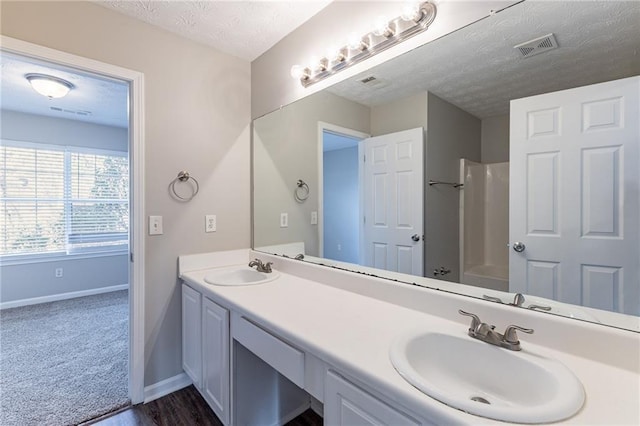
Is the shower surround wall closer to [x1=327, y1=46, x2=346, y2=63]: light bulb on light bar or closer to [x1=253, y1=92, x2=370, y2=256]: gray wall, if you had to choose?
[x1=253, y1=92, x2=370, y2=256]: gray wall

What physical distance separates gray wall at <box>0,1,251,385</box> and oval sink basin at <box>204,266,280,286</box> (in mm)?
216

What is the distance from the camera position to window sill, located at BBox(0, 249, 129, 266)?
137 inches

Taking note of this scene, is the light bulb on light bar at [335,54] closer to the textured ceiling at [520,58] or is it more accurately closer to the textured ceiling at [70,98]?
the textured ceiling at [520,58]

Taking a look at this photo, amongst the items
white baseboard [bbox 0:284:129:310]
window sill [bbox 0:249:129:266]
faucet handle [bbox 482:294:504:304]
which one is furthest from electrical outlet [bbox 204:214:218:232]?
white baseboard [bbox 0:284:129:310]

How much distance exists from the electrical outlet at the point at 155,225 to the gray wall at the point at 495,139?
6.05 feet

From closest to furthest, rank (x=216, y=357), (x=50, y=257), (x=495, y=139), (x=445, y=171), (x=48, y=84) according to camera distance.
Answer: (x=495, y=139) < (x=445, y=171) < (x=216, y=357) < (x=48, y=84) < (x=50, y=257)

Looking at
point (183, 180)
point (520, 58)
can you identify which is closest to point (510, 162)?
point (520, 58)

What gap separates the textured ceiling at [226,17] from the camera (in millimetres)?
1618

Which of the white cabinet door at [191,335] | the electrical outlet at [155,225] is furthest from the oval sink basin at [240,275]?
the electrical outlet at [155,225]

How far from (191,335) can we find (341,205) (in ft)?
4.11

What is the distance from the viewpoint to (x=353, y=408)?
82 centimetres

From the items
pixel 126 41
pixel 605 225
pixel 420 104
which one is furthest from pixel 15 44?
pixel 605 225

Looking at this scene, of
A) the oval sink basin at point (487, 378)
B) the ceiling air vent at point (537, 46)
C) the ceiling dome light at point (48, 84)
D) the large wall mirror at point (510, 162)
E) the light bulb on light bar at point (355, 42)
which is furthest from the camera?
the ceiling dome light at point (48, 84)

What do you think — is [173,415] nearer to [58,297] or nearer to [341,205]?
[341,205]
